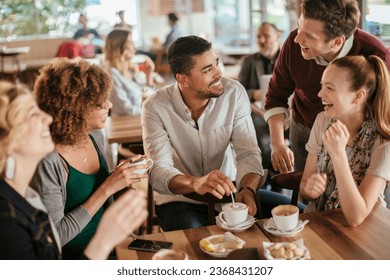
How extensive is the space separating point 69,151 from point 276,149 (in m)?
0.96

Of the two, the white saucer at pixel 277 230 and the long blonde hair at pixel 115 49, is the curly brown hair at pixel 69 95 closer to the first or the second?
the white saucer at pixel 277 230

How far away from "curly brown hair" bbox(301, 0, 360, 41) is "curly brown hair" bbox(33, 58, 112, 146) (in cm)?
94

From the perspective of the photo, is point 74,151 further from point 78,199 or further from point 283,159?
point 283,159

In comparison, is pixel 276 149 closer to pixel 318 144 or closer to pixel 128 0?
pixel 318 144

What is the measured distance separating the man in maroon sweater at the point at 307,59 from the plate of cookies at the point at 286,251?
2.53 feet

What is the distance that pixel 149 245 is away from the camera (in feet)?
4.99

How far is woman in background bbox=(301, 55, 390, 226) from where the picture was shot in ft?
5.31

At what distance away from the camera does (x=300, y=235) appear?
1.56m

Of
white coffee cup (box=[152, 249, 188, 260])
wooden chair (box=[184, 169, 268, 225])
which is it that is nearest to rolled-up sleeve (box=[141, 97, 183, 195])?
wooden chair (box=[184, 169, 268, 225])

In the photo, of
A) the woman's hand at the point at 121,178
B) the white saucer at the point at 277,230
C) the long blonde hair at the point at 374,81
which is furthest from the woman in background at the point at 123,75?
the white saucer at the point at 277,230

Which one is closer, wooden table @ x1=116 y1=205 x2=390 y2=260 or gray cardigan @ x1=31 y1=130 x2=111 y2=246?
wooden table @ x1=116 y1=205 x2=390 y2=260

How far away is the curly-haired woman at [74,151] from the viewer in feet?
5.49

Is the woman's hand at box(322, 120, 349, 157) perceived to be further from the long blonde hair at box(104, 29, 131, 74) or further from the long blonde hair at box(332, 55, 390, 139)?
the long blonde hair at box(104, 29, 131, 74)

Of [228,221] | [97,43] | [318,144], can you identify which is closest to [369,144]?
[318,144]
